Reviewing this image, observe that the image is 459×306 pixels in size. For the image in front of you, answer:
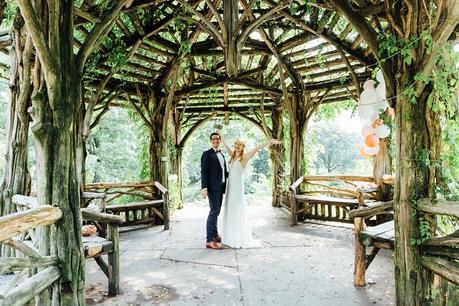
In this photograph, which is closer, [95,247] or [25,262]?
[25,262]

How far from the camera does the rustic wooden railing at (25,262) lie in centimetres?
187

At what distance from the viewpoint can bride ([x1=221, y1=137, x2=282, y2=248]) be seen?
522 centimetres

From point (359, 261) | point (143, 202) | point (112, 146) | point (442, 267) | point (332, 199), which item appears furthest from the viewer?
point (112, 146)

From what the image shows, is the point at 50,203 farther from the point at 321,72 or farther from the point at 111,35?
the point at 321,72

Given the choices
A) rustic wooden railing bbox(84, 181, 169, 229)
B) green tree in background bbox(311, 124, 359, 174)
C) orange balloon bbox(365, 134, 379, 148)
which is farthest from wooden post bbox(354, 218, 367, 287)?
green tree in background bbox(311, 124, 359, 174)

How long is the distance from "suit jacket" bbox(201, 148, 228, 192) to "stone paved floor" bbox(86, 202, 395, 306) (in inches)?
39.2

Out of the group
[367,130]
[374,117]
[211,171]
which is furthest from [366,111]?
[211,171]

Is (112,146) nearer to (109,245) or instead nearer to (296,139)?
(296,139)

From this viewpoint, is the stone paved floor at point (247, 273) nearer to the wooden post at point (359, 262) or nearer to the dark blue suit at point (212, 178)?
the wooden post at point (359, 262)

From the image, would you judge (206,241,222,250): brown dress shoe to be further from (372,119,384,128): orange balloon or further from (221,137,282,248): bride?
(372,119,384,128): orange balloon

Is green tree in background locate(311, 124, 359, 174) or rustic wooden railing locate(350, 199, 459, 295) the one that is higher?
green tree in background locate(311, 124, 359, 174)

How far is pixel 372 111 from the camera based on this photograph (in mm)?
3322

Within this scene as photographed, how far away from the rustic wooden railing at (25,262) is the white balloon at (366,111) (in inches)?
114

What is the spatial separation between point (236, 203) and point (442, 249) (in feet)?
→ 10.4
